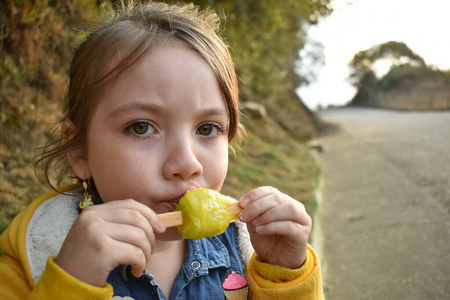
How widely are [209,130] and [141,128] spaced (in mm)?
293

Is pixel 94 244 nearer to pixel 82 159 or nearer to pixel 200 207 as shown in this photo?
pixel 200 207

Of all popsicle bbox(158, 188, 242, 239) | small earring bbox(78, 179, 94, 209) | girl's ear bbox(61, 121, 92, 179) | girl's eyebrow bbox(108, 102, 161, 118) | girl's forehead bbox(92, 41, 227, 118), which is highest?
girl's forehead bbox(92, 41, 227, 118)

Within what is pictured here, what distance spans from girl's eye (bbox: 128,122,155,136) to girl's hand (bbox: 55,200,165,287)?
315 mm

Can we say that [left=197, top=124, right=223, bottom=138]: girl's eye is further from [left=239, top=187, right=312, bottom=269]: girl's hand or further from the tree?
the tree

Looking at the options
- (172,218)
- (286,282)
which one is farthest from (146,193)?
(286,282)

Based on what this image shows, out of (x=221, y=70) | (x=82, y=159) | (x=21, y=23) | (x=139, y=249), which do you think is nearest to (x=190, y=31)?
(x=221, y=70)

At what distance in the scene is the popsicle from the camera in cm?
141

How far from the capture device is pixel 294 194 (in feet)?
16.9

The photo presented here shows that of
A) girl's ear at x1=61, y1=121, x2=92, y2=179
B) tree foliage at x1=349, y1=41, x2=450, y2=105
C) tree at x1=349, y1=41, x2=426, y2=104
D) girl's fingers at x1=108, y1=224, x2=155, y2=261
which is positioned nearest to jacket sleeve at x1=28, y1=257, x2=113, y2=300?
girl's fingers at x1=108, y1=224, x2=155, y2=261

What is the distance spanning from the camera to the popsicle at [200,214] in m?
1.41

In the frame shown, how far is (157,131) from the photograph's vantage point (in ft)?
4.98

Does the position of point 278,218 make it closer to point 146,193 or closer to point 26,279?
point 146,193

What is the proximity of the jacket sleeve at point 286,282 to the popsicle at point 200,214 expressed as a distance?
1.12 ft

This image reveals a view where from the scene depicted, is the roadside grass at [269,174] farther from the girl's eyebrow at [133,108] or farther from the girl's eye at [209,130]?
the girl's eyebrow at [133,108]
